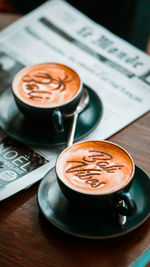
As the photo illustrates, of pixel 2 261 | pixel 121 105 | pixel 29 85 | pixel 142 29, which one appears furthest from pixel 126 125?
pixel 142 29

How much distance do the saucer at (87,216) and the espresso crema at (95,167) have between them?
0.04 m

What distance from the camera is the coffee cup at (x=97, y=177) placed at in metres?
0.42

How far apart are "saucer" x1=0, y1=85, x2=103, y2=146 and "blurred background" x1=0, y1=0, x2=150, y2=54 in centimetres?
64

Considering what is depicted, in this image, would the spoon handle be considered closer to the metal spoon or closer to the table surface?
the metal spoon

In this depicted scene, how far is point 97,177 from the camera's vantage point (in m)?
0.45

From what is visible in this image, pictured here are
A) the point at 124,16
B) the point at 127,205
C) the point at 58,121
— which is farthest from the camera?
the point at 124,16

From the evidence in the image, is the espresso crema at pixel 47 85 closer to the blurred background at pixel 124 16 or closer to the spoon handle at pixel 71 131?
the spoon handle at pixel 71 131

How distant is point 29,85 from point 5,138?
10 cm

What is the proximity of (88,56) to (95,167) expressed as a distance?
0.39 meters

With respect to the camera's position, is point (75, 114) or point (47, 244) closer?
point (47, 244)

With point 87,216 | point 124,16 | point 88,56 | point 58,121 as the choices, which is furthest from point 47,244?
point 124,16

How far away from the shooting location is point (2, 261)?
438 millimetres

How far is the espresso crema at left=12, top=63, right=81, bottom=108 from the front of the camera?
59cm

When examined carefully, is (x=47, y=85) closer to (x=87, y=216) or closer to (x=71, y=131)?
(x=71, y=131)
